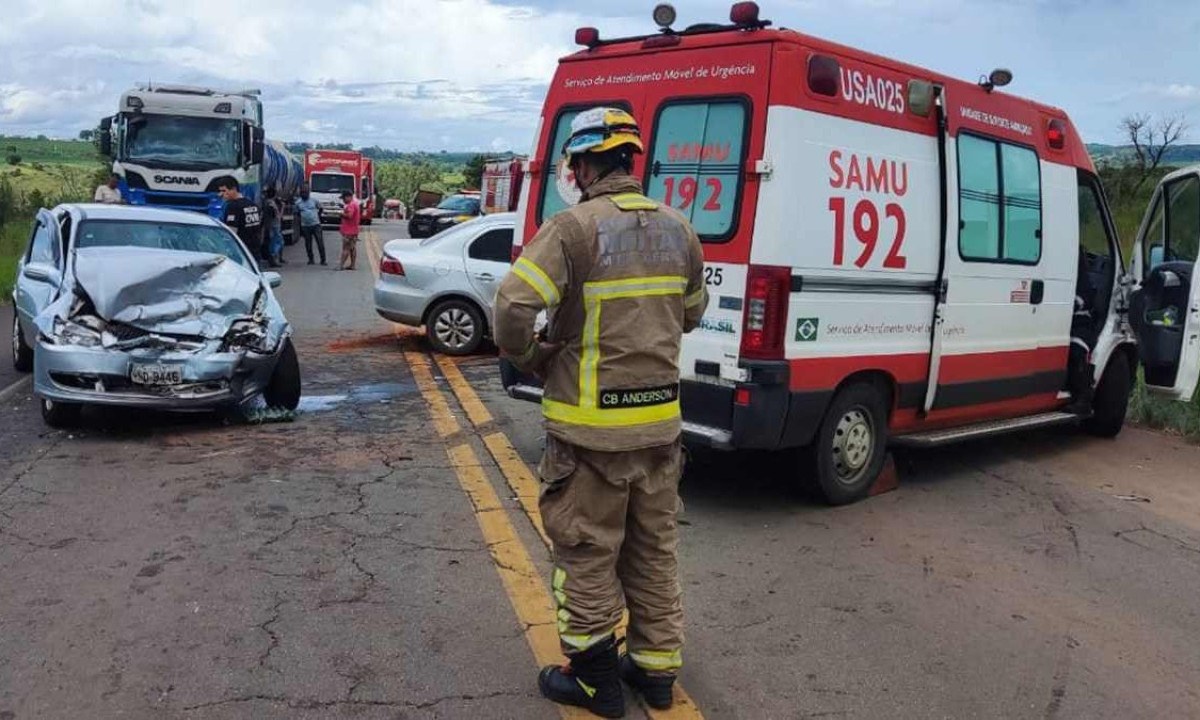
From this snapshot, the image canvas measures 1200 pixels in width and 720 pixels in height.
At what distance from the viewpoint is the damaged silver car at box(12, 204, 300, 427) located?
7.15m

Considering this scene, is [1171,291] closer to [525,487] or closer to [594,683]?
[525,487]

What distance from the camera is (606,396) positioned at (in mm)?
3418

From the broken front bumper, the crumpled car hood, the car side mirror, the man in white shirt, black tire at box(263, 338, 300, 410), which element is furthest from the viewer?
the man in white shirt

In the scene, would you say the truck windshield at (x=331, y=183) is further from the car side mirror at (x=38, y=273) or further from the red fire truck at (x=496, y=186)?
the car side mirror at (x=38, y=273)

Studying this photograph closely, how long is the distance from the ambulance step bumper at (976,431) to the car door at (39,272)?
19.6 feet

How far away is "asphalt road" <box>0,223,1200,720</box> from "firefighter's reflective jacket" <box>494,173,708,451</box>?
0.98 m

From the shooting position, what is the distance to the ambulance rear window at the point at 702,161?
17.9 feet

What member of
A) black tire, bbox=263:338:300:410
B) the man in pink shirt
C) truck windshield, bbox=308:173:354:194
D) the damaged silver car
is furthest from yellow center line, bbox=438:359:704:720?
truck windshield, bbox=308:173:354:194

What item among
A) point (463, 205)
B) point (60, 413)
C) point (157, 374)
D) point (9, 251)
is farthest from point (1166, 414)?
point (463, 205)

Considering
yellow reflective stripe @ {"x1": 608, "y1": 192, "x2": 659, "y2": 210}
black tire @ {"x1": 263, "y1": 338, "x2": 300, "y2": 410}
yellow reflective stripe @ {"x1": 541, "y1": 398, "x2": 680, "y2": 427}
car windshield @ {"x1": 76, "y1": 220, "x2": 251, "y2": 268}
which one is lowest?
black tire @ {"x1": 263, "y1": 338, "x2": 300, "y2": 410}

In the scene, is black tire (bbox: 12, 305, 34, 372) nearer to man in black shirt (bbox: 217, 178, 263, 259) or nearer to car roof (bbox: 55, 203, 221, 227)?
car roof (bbox: 55, 203, 221, 227)

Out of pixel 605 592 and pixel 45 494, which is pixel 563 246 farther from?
pixel 45 494

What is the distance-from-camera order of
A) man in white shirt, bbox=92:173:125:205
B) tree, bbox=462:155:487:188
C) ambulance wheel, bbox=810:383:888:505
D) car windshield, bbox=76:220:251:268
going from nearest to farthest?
ambulance wheel, bbox=810:383:888:505, car windshield, bbox=76:220:251:268, man in white shirt, bbox=92:173:125:205, tree, bbox=462:155:487:188

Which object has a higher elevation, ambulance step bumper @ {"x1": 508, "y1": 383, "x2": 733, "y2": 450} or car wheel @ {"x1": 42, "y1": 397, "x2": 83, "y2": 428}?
ambulance step bumper @ {"x1": 508, "y1": 383, "x2": 733, "y2": 450}
